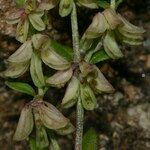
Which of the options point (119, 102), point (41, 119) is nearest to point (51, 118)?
point (41, 119)

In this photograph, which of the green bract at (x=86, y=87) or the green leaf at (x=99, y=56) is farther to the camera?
the green leaf at (x=99, y=56)

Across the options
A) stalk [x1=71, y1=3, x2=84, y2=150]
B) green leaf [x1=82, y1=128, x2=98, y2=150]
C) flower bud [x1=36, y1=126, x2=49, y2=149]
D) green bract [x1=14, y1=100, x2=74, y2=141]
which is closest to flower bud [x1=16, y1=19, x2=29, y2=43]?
stalk [x1=71, y1=3, x2=84, y2=150]

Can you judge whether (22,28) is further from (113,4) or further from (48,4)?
(113,4)

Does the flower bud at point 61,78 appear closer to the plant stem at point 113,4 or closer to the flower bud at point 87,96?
the flower bud at point 87,96

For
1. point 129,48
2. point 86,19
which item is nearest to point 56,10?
point 86,19

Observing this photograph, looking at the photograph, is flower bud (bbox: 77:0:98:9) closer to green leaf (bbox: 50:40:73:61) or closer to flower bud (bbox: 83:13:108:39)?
flower bud (bbox: 83:13:108:39)

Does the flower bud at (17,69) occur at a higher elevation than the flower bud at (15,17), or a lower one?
lower

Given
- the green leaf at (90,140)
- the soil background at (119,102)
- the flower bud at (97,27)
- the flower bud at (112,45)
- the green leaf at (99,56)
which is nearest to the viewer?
the flower bud at (97,27)

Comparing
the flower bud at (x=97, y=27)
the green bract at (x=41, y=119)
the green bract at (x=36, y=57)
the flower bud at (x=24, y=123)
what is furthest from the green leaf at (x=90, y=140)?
the flower bud at (x=97, y=27)
